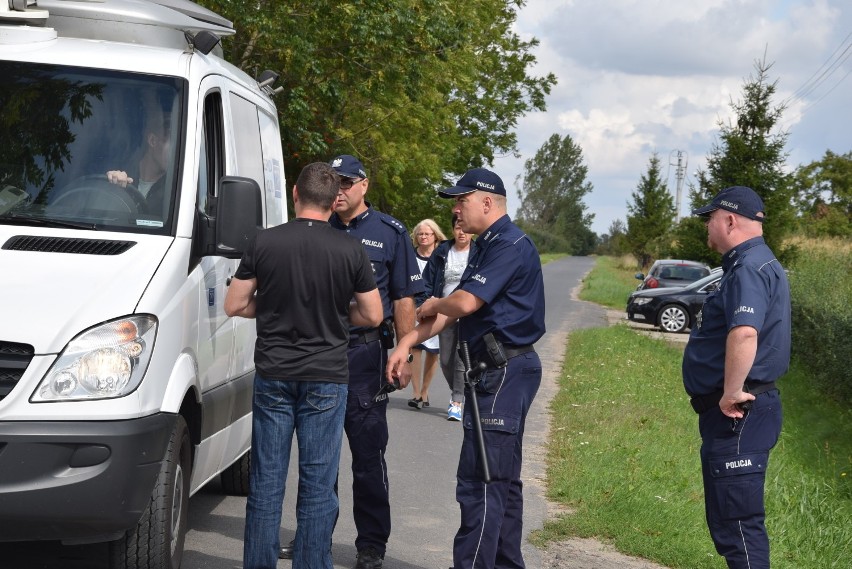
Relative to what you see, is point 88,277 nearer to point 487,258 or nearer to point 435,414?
point 487,258

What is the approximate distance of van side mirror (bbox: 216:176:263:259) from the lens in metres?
5.30

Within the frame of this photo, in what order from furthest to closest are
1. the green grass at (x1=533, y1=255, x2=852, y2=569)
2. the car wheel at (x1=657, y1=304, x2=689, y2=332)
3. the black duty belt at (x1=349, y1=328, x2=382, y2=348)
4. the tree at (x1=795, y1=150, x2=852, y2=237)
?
the tree at (x1=795, y1=150, x2=852, y2=237) < the car wheel at (x1=657, y1=304, x2=689, y2=332) < the green grass at (x1=533, y1=255, x2=852, y2=569) < the black duty belt at (x1=349, y1=328, x2=382, y2=348)

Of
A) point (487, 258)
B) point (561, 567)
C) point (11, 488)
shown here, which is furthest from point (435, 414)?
point (11, 488)

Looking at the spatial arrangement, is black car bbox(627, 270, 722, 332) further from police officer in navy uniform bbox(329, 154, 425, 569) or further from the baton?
the baton

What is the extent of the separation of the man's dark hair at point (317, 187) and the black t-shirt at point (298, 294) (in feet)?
0.31

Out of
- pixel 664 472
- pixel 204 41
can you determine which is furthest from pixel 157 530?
pixel 664 472

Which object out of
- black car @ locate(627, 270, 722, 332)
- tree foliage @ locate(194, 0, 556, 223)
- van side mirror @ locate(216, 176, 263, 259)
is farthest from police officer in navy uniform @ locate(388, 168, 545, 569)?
black car @ locate(627, 270, 722, 332)

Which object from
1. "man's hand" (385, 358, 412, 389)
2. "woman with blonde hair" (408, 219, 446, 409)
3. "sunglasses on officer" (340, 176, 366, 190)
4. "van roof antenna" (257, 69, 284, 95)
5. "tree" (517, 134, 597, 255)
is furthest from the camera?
"tree" (517, 134, 597, 255)

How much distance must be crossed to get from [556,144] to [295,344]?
148143 mm

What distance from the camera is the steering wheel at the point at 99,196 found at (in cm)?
547

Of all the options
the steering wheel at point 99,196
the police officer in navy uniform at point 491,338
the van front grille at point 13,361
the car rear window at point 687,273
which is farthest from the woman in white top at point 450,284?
the car rear window at point 687,273

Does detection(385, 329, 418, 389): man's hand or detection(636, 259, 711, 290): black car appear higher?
detection(385, 329, 418, 389): man's hand

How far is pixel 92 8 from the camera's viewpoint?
20.0 feet

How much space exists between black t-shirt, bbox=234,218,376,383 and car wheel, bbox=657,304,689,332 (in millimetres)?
23352
